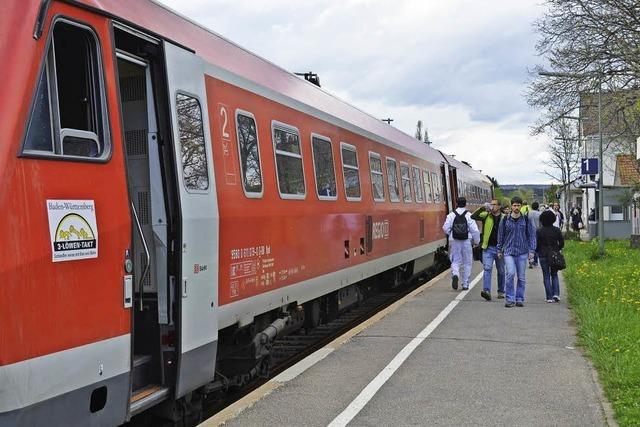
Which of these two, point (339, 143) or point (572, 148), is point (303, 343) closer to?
point (339, 143)

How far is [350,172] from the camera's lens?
1088 cm

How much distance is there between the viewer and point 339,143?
10.4m

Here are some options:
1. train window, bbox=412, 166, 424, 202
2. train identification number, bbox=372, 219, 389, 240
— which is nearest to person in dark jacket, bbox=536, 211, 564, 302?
train identification number, bbox=372, 219, 389, 240

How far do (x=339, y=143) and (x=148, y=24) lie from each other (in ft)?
17.1

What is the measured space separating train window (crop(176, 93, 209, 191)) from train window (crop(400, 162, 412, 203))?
915cm

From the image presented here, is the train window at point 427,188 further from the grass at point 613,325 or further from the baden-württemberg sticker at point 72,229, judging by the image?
the baden-württemberg sticker at point 72,229

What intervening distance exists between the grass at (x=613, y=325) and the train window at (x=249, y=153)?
142 inches

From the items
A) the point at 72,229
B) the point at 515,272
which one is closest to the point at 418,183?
the point at 515,272

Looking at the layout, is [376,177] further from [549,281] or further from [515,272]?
[549,281]

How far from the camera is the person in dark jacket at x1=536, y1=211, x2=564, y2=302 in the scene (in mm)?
13570

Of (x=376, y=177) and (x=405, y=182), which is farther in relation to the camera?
(x=405, y=182)

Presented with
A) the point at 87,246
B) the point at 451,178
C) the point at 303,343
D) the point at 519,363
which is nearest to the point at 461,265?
the point at 303,343

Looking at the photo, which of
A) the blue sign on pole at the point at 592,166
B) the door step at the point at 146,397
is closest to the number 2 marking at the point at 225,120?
the door step at the point at 146,397

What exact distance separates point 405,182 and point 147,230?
403 inches
